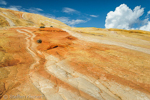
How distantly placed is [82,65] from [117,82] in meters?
4.18

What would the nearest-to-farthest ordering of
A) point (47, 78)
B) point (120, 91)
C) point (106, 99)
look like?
point (106, 99) < point (120, 91) < point (47, 78)

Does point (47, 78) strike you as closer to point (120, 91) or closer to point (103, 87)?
point (103, 87)

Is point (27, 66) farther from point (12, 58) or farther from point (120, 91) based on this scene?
point (120, 91)

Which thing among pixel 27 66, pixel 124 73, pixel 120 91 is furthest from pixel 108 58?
pixel 27 66

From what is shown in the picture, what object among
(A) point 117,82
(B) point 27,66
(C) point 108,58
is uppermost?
(C) point 108,58

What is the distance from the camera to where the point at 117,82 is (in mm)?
7879

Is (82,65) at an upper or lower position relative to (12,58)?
upper

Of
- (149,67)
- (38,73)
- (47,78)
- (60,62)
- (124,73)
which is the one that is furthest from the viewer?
(60,62)

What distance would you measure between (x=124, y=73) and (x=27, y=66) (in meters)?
10.8

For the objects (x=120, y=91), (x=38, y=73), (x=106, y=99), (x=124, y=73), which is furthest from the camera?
(x=124, y=73)

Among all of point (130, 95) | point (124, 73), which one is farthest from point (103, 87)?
point (124, 73)

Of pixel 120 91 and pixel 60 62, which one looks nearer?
pixel 120 91

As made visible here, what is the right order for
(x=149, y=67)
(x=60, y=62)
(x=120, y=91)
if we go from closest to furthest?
(x=120, y=91), (x=149, y=67), (x=60, y=62)

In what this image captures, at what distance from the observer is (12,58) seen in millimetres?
10586
